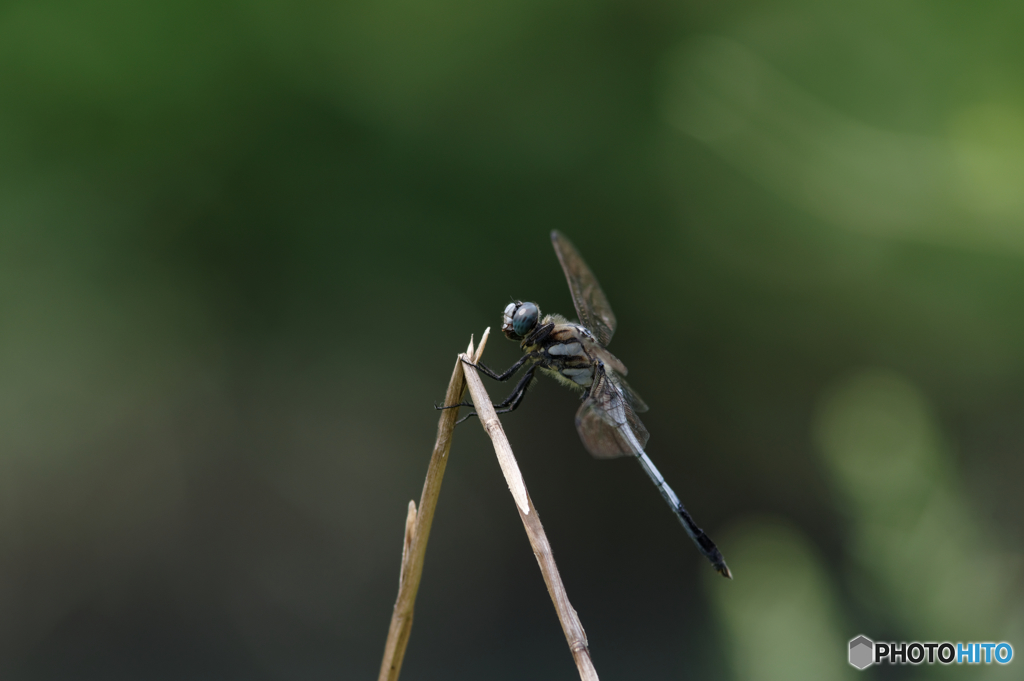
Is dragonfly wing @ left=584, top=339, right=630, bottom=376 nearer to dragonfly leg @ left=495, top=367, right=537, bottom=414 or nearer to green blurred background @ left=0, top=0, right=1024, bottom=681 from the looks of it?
dragonfly leg @ left=495, top=367, right=537, bottom=414

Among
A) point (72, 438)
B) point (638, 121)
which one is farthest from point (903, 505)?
point (72, 438)

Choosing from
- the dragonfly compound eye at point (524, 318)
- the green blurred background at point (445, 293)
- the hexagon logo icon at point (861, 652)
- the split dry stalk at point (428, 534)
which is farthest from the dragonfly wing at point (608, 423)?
the green blurred background at point (445, 293)

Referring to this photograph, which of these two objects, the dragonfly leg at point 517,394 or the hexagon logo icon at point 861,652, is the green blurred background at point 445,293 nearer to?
the hexagon logo icon at point 861,652

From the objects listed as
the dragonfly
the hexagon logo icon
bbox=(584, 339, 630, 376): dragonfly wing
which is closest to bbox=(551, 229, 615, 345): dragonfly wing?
the dragonfly

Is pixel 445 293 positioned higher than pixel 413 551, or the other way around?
pixel 445 293

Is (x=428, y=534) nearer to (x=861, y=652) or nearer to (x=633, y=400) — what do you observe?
(x=633, y=400)

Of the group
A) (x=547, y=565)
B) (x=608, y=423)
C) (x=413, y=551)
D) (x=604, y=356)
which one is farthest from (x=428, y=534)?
(x=604, y=356)
